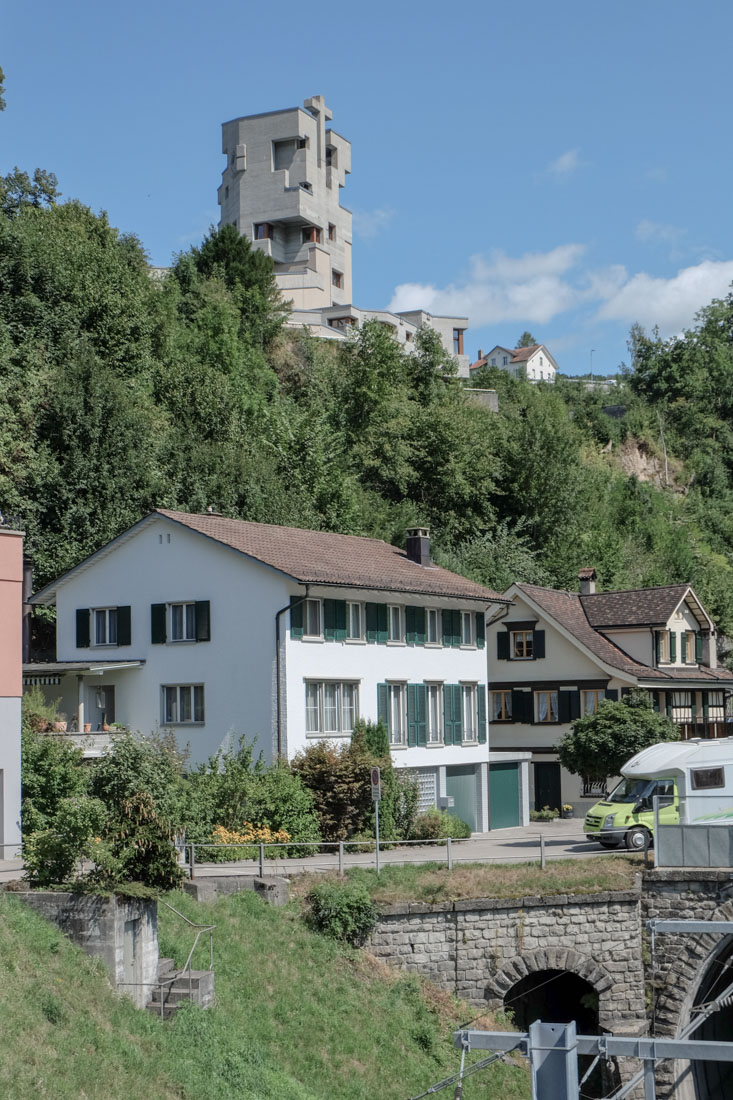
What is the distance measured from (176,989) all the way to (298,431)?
40.6 meters

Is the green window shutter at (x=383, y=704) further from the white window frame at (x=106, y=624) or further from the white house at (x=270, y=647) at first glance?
the white window frame at (x=106, y=624)

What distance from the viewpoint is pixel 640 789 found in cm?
3156

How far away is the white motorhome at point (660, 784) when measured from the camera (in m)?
30.5

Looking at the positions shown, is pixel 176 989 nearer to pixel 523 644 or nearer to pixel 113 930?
pixel 113 930

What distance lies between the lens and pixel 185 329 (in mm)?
64750

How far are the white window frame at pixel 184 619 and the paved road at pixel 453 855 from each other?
7.91 metres

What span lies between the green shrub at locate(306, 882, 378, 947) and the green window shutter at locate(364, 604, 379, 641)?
43.0 feet

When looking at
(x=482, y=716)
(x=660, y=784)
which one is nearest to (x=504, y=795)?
(x=482, y=716)

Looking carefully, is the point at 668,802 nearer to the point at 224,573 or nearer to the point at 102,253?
the point at 224,573

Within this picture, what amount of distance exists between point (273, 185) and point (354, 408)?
32.0 metres

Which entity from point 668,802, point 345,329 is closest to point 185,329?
point 345,329

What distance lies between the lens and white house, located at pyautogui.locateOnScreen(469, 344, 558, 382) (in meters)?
144

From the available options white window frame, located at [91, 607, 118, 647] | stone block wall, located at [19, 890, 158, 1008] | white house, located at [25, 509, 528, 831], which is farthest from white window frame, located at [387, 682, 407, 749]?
stone block wall, located at [19, 890, 158, 1008]

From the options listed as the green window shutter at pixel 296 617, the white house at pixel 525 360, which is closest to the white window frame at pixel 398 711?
the green window shutter at pixel 296 617
